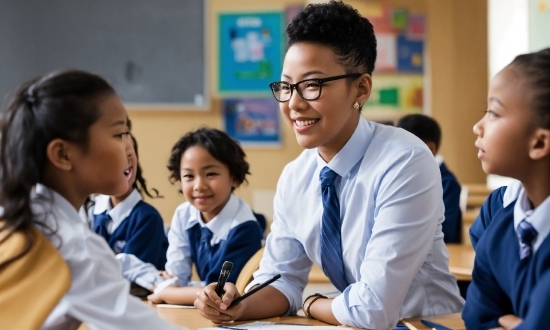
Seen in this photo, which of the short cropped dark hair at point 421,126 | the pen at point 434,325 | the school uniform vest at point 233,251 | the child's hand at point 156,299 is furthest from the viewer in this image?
the short cropped dark hair at point 421,126

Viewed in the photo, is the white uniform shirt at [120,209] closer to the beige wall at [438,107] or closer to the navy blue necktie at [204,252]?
the navy blue necktie at [204,252]

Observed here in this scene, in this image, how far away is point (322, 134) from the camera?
169 cm

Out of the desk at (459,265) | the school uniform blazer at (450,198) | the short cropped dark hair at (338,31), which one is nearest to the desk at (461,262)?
the desk at (459,265)

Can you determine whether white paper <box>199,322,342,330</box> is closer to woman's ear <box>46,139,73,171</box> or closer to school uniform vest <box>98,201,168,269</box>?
woman's ear <box>46,139,73,171</box>

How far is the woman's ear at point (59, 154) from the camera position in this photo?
1233mm

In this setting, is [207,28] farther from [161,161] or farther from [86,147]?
[86,147]

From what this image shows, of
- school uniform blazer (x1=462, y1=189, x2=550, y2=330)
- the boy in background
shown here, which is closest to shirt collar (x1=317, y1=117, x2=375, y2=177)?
school uniform blazer (x1=462, y1=189, x2=550, y2=330)

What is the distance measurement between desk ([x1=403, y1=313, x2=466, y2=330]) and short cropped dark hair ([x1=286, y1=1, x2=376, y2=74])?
2.08 feet

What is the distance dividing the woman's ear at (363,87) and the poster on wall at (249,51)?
3.23 m

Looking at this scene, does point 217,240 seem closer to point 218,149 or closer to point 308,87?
point 218,149

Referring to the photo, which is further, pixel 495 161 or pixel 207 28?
pixel 207 28

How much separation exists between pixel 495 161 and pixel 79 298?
745mm

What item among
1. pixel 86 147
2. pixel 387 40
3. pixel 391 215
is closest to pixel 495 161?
pixel 391 215

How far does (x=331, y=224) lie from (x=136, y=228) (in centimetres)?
99
